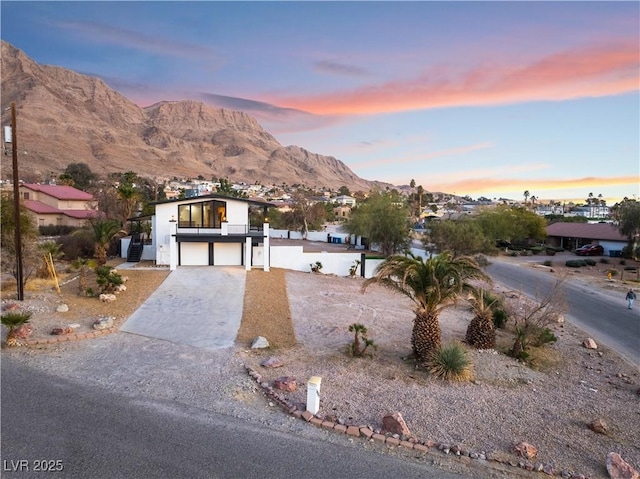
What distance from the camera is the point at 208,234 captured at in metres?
26.6

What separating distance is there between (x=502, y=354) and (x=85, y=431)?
1256 cm

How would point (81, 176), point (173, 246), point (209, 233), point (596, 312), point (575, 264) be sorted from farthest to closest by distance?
point (81, 176) < point (575, 264) < point (209, 233) < point (173, 246) < point (596, 312)

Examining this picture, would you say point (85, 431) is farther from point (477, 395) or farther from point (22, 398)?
point (477, 395)

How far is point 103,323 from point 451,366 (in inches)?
439

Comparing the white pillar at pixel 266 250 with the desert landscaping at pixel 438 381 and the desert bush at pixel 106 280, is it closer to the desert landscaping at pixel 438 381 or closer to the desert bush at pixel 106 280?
the desert landscaping at pixel 438 381

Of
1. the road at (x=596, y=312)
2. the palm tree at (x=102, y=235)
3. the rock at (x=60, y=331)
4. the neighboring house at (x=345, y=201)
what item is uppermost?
the neighboring house at (x=345, y=201)

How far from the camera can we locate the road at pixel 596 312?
672 inches

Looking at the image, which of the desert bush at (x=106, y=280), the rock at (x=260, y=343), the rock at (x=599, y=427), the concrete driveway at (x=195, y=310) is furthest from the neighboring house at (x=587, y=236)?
the desert bush at (x=106, y=280)

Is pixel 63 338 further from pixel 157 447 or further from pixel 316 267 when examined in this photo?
pixel 316 267

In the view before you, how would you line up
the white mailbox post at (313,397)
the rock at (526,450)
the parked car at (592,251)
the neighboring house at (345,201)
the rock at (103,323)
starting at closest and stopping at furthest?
1. the rock at (526,450)
2. the white mailbox post at (313,397)
3. the rock at (103,323)
4. the parked car at (592,251)
5. the neighboring house at (345,201)

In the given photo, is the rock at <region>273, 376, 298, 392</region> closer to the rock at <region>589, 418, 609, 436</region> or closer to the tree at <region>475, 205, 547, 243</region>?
the rock at <region>589, 418, 609, 436</region>

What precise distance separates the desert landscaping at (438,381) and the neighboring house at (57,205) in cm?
3300

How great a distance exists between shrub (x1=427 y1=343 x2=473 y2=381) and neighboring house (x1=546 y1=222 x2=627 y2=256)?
47.1 meters

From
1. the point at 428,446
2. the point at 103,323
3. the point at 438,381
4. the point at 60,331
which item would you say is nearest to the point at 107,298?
the point at 103,323
